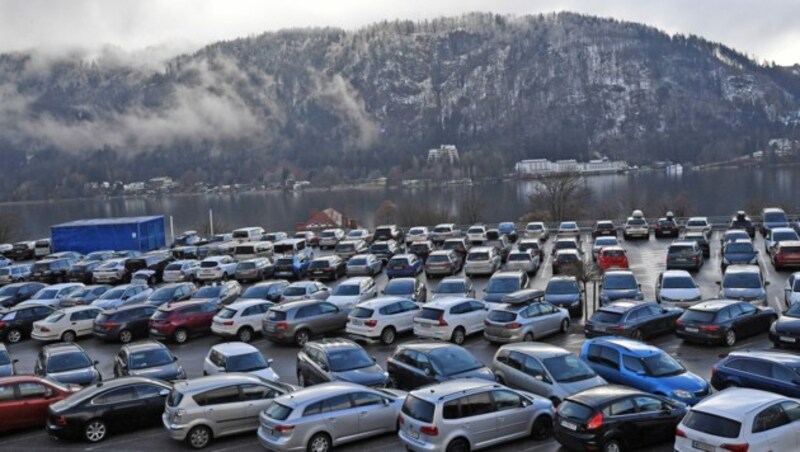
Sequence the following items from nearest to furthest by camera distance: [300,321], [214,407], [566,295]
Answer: [214,407], [300,321], [566,295]

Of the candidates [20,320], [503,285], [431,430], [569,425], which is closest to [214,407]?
[431,430]

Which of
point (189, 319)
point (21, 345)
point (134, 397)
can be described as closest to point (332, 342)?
point (134, 397)

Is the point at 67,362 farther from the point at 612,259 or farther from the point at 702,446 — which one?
the point at 612,259

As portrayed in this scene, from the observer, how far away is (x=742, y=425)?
33.3 ft

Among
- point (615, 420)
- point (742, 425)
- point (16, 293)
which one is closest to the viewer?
point (742, 425)

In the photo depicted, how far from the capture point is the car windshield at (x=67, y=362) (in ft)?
56.3

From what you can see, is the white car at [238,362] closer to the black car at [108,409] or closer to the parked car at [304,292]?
the black car at [108,409]

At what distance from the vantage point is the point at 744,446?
9.97 metres

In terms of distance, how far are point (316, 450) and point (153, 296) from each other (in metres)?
17.2

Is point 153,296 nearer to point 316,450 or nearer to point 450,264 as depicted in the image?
point 450,264

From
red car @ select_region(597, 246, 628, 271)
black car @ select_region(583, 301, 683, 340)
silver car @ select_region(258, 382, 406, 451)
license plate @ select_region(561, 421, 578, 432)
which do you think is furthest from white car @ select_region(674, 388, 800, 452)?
red car @ select_region(597, 246, 628, 271)

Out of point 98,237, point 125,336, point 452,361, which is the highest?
point 98,237

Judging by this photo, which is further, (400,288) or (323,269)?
(323,269)

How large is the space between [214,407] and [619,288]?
15677 millimetres
